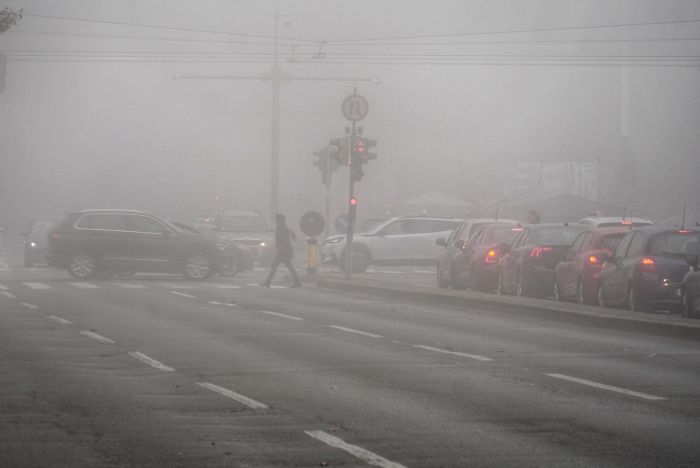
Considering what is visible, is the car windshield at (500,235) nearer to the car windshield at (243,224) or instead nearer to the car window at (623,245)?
the car window at (623,245)

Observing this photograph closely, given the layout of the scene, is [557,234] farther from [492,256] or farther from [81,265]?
[81,265]

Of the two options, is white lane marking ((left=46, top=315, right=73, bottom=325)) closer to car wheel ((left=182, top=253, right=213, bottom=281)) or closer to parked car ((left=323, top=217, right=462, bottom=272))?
car wheel ((left=182, top=253, right=213, bottom=281))

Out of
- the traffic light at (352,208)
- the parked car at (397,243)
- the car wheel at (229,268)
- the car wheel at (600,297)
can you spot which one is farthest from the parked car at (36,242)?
the car wheel at (600,297)

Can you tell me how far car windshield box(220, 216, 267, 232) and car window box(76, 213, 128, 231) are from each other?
8.85 metres

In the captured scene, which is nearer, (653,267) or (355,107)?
(653,267)

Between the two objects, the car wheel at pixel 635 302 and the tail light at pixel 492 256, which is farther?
the tail light at pixel 492 256

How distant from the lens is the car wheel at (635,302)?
734 inches

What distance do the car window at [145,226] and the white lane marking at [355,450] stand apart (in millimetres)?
24401

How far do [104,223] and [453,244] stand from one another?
30.8 feet

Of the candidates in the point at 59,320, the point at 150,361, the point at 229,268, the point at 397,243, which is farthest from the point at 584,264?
the point at 397,243

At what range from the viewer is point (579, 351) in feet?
45.6

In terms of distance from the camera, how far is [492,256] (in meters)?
25.7

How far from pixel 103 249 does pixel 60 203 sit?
56.9 meters

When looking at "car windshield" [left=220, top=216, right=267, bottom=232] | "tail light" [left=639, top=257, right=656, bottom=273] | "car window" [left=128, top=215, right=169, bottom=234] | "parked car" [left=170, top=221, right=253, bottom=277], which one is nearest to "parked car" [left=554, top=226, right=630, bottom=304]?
"tail light" [left=639, top=257, right=656, bottom=273]
